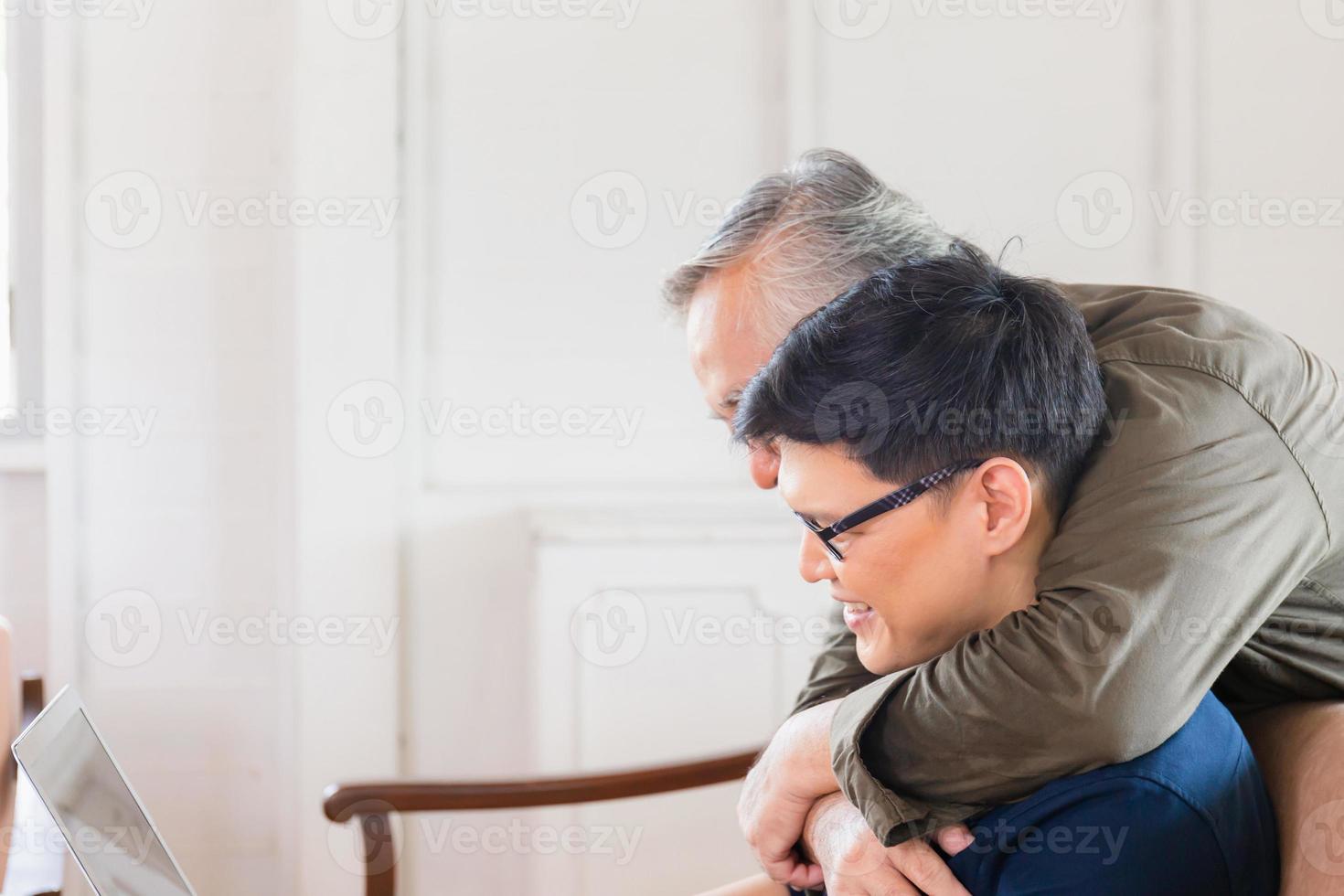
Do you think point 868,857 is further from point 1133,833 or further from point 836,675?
point 836,675

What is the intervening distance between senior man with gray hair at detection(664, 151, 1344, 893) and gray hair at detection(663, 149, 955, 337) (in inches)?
11.4

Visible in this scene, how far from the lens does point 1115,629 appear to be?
949 millimetres

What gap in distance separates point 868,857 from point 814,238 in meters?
0.80

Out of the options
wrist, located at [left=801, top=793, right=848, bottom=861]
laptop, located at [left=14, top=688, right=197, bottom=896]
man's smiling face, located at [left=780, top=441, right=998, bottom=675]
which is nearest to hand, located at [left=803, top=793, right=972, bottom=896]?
wrist, located at [left=801, top=793, right=848, bottom=861]

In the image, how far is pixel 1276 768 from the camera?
3.72 ft

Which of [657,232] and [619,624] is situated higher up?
[657,232]

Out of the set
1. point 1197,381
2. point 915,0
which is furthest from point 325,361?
point 1197,381

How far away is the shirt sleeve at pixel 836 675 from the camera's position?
143 centimetres

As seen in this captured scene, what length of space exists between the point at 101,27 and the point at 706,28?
128 centimetres

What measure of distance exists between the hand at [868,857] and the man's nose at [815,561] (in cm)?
24

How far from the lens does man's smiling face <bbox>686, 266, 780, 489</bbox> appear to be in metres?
1.50

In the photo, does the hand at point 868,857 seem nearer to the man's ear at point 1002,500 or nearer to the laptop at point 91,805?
the man's ear at point 1002,500

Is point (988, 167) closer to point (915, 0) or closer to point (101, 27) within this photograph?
point (915, 0)

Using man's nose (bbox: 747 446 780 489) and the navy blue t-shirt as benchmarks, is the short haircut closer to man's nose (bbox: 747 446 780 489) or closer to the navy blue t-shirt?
the navy blue t-shirt
